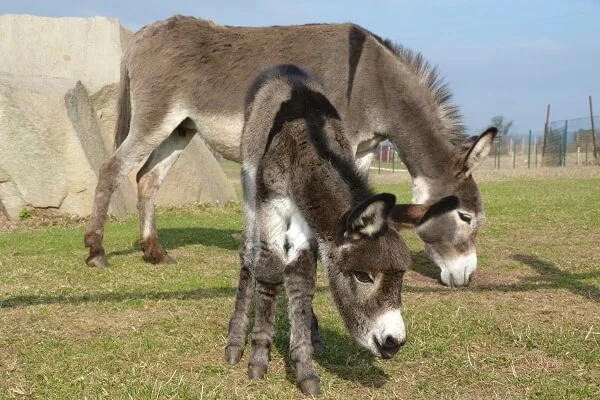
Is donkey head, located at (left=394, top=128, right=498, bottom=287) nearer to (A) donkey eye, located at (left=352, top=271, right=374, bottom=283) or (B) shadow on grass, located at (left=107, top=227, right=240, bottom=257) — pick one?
(A) donkey eye, located at (left=352, top=271, right=374, bottom=283)

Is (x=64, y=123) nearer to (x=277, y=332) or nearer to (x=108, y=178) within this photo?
(x=108, y=178)

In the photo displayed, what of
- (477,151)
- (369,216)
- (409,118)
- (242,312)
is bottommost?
(242,312)

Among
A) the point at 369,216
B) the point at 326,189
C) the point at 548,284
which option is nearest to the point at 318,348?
the point at 326,189

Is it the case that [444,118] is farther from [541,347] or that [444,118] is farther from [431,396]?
[431,396]

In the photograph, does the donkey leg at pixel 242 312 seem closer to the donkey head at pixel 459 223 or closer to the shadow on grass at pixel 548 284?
the shadow on grass at pixel 548 284

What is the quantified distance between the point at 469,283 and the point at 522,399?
3176 mm

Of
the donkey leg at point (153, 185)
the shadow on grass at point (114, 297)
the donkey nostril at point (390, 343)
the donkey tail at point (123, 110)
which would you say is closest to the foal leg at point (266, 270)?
the donkey nostril at point (390, 343)

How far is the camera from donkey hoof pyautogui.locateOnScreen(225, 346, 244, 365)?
443 centimetres

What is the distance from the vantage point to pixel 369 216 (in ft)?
11.6

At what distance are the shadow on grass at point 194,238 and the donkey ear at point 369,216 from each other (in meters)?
5.86

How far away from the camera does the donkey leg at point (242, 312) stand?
176 inches

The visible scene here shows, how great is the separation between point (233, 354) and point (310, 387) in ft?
2.52

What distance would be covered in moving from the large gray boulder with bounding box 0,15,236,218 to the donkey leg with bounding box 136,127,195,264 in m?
4.74

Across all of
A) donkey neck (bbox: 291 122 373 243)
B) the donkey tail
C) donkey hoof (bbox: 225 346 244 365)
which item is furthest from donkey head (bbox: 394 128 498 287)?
the donkey tail
